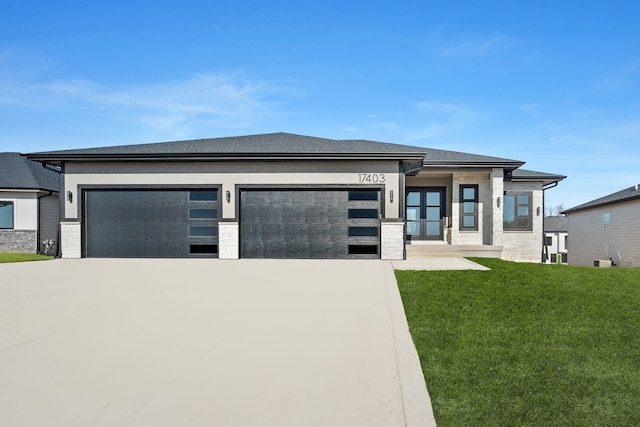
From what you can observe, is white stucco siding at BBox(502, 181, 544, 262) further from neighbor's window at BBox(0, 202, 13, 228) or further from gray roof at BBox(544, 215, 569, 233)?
gray roof at BBox(544, 215, 569, 233)

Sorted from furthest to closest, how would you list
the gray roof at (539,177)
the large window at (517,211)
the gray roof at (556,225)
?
the gray roof at (556,225)
the large window at (517,211)
the gray roof at (539,177)

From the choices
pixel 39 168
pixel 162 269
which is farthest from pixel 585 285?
pixel 39 168

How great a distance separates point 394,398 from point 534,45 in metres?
13.2

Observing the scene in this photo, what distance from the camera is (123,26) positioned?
11.6 m

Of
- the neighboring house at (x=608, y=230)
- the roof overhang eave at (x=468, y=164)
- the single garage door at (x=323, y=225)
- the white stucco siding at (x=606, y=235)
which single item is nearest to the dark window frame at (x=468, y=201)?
the roof overhang eave at (x=468, y=164)

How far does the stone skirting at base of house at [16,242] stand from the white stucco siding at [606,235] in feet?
91.0

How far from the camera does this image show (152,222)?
14.9 meters

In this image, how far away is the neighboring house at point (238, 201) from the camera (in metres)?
14.2

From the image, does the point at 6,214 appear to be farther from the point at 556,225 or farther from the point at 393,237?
the point at 556,225

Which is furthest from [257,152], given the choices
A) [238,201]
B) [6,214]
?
[6,214]

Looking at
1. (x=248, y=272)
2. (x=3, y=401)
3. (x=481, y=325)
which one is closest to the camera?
(x=3, y=401)

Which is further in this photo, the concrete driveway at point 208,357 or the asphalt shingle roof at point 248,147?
the asphalt shingle roof at point 248,147

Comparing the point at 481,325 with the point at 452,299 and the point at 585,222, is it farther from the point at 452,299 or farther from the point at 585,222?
the point at 585,222

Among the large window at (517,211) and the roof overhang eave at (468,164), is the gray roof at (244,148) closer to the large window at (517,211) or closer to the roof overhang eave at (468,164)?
the roof overhang eave at (468,164)
